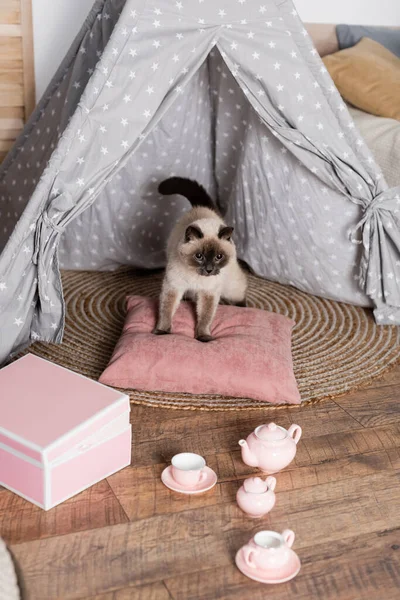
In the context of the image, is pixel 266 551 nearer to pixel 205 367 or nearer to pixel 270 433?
pixel 270 433

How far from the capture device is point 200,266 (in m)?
2.28

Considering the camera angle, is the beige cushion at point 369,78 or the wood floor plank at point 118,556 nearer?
the wood floor plank at point 118,556

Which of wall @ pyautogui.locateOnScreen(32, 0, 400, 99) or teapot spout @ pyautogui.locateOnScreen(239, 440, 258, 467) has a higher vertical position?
wall @ pyautogui.locateOnScreen(32, 0, 400, 99)

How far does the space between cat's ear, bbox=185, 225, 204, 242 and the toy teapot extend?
2.27ft

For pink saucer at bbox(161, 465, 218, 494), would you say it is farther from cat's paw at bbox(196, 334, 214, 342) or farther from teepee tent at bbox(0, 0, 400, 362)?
teepee tent at bbox(0, 0, 400, 362)

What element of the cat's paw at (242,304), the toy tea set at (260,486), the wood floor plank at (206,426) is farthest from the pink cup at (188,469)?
the cat's paw at (242,304)

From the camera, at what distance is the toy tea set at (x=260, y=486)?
1.52m

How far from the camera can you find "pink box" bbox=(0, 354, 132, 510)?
168 centimetres

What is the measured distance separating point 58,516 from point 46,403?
0.28 meters

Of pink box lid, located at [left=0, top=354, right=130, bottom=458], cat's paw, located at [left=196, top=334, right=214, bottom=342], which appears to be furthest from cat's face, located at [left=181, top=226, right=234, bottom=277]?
pink box lid, located at [left=0, top=354, right=130, bottom=458]

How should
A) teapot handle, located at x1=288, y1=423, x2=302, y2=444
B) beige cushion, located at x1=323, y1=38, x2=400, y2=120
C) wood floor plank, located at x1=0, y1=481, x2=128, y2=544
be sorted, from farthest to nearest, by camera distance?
beige cushion, located at x1=323, y1=38, x2=400, y2=120, teapot handle, located at x1=288, y1=423, x2=302, y2=444, wood floor plank, located at x1=0, y1=481, x2=128, y2=544

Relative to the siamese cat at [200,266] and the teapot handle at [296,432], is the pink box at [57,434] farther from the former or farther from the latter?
the siamese cat at [200,266]

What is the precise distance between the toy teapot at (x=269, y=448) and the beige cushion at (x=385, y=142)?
138 cm

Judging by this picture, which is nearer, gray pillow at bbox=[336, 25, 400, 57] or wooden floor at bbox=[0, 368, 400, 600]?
wooden floor at bbox=[0, 368, 400, 600]
